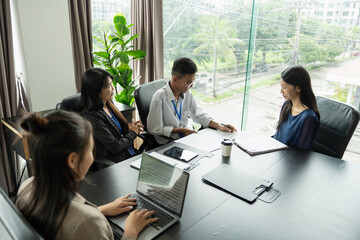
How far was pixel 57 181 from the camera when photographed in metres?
0.80

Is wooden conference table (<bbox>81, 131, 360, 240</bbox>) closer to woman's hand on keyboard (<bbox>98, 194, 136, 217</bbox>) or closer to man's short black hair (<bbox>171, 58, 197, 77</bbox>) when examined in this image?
woman's hand on keyboard (<bbox>98, 194, 136, 217</bbox>)

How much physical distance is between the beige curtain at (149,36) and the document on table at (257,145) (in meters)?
1.84

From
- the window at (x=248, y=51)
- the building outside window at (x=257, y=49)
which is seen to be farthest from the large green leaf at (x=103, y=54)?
the window at (x=248, y=51)

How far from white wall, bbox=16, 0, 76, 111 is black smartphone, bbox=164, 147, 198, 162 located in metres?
1.40

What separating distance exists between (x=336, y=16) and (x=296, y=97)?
4.28 feet

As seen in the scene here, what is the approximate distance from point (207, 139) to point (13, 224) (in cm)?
143

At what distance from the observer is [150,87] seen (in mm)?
→ 2385

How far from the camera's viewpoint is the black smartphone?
1.67 meters

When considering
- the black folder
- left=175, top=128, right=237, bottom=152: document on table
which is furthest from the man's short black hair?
the black folder

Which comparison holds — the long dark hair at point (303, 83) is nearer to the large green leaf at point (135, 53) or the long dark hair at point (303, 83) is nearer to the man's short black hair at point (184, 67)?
the man's short black hair at point (184, 67)

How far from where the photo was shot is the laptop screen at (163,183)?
1.13 metres

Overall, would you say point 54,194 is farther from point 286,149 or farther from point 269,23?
point 269,23

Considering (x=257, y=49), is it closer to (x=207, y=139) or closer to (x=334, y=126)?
(x=334, y=126)

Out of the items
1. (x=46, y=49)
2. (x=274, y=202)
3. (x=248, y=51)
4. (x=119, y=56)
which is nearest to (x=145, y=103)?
(x=119, y=56)
